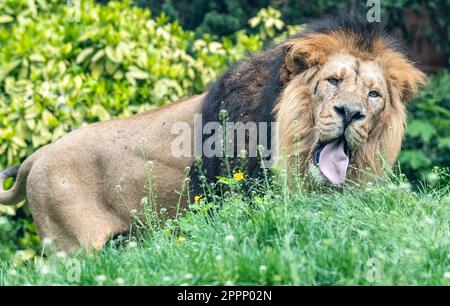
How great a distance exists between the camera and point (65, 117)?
27.1 ft

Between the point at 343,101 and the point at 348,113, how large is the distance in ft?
0.27

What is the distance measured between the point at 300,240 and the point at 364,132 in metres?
1.17

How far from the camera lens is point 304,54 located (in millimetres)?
6023

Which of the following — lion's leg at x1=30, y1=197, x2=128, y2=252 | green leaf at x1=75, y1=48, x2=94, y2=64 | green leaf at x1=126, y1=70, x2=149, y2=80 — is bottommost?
lion's leg at x1=30, y1=197, x2=128, y2=252

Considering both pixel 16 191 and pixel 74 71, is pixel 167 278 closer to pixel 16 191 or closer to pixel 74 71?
pixel 16 191

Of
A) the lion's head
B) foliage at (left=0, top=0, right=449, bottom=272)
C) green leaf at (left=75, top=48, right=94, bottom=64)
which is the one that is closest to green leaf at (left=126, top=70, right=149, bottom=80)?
foliage at (left=0, top=0, right=449, bottom=272)

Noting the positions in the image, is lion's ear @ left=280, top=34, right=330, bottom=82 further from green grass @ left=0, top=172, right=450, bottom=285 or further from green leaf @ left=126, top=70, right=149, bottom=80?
green leaf @ left=126, top=70, right=149, bottom=80

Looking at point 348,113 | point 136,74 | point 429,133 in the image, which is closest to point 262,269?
point 348,113

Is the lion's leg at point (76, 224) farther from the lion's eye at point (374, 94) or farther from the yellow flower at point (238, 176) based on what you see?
the lion's eye at point (374, 94)

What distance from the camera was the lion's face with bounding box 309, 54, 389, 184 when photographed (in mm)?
5691

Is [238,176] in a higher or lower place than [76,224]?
higher

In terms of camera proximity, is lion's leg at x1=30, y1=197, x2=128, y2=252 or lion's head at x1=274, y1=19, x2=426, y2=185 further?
lion's leg at x1=30, y1=197, x2=128, y2=252

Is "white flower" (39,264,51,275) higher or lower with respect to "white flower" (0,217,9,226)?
higher
